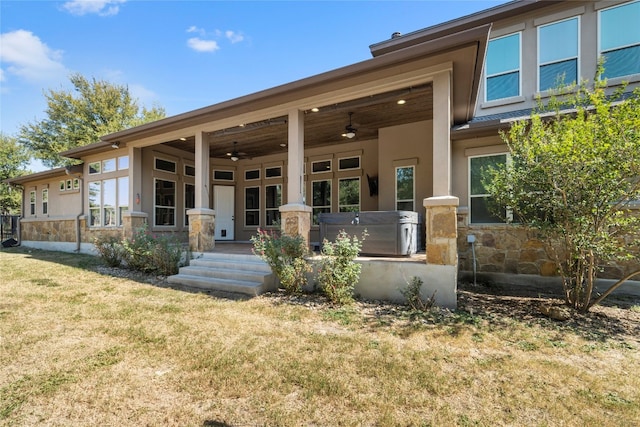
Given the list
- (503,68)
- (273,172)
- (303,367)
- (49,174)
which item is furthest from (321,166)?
(49,174)

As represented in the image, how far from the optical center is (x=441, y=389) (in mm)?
2184

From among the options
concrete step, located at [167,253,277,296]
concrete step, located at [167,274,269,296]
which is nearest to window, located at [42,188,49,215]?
concrete step, located at [167,253,277,296]

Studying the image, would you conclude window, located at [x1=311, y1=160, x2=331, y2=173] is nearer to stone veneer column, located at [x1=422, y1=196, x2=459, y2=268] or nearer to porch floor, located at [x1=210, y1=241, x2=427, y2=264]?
porch floor, located at [x1=210, y1=241, x2=427, y2=264]

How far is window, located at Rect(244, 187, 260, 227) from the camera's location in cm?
1041

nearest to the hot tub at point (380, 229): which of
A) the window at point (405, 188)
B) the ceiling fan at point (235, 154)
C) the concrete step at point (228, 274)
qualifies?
the concrete step at point (228, 274)

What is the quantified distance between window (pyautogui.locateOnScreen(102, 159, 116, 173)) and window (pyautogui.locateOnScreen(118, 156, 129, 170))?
304mm

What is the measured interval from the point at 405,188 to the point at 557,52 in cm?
467

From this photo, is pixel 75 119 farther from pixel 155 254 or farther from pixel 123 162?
pixel 155 254

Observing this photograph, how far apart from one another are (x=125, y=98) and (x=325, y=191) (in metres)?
20.8

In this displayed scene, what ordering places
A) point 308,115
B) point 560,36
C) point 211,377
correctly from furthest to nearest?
1. point 560,36
2. point 308,115
3. point 211,377

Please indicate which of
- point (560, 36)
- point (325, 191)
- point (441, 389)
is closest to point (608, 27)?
point (560, 36)

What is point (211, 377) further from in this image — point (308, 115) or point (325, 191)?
point (325, 191)

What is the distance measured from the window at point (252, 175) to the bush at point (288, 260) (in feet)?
19.6

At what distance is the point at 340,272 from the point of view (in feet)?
14.3
